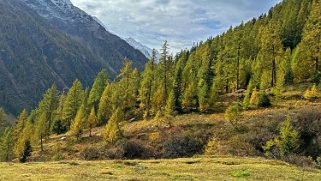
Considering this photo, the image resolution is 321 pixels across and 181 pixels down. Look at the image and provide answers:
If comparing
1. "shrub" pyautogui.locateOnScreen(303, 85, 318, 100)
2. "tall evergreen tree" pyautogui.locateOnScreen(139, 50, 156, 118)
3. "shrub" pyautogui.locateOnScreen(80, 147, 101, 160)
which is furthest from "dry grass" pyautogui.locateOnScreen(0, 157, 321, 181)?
"tall evergreen tree" pyautogui.locateOnScreen(139, 50, 156, 118)

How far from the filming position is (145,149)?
6334cm

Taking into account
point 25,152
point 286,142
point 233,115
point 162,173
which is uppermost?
point 233,115

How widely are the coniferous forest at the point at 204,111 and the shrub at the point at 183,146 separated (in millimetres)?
178

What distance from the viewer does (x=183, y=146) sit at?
62375 mm

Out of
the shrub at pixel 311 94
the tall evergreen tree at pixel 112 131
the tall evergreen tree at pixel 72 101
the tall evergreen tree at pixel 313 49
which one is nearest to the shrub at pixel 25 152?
the tall evergreen tree at pixel 112 131

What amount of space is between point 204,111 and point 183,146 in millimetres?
21477

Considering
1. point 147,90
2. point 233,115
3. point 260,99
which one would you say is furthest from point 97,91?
point 233,115

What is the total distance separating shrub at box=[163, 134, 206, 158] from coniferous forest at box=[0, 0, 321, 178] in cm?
18

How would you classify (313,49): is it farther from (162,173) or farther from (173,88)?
(162,173)

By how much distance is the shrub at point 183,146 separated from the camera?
61.3m

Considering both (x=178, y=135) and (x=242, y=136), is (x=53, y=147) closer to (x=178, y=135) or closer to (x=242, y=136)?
(x=178, y=135)

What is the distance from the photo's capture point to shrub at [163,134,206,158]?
61.3 m

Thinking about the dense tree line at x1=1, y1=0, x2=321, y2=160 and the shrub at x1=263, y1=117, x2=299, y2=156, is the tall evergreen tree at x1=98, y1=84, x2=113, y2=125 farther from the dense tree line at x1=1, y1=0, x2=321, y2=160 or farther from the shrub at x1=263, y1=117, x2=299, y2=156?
the shrub at x1=263, y1=117, x2=299, y2=156

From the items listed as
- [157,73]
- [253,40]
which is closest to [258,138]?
[157,73]
